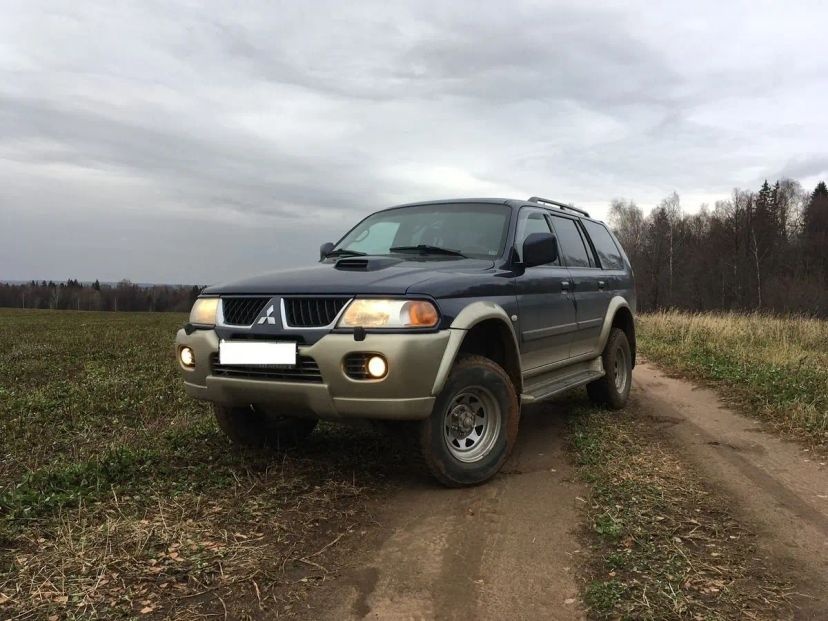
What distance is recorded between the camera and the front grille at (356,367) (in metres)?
3.23

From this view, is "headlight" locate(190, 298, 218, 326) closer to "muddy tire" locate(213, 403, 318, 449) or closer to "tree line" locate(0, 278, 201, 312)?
"muddy tire" locate(213, 403, 318, 449)

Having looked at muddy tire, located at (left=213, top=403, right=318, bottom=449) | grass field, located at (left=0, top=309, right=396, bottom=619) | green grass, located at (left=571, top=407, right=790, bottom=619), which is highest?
muddy tire, located at (left=213, top=403, right=318, bottom=449)

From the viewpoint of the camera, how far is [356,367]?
3232 mm

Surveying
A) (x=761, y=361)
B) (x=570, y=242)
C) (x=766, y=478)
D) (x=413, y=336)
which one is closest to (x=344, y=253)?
(x=413, y=336)

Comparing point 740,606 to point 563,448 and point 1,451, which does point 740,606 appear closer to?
point 563,448

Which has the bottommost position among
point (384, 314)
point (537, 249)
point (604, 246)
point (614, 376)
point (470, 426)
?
point (614, 376)

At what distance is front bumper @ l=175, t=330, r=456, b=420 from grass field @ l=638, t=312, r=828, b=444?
3.67 m

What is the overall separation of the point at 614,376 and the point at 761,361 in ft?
11.8

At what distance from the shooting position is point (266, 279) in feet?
12.4

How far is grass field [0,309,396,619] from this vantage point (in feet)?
7.91

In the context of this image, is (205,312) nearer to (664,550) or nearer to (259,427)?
(259,427)

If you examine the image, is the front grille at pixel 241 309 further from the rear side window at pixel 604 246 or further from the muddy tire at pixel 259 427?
the rear side window at pixel 604 246

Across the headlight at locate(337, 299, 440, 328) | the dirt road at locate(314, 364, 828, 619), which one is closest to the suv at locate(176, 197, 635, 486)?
the headlight at locate(337, 299, 440, 328)

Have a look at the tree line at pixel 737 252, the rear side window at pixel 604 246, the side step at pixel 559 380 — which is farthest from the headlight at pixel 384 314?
the tree line at pixel 737 252
